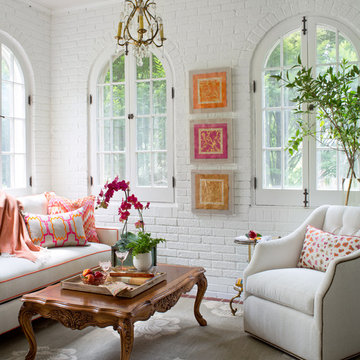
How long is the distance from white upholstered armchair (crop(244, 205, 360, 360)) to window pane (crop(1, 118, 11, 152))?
8.99ft

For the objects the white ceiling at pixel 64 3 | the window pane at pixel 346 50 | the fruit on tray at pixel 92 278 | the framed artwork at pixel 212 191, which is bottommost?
the fruit on tray at pixel 92 278

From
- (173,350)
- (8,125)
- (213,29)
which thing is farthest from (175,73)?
(173,350)

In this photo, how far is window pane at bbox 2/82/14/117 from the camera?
175 inches

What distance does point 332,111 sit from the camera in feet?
11.4

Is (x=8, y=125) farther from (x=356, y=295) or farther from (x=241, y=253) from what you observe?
(x=356, y=295)

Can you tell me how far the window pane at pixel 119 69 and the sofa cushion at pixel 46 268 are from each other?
1.78 meters

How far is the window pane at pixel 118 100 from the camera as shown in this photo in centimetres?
470

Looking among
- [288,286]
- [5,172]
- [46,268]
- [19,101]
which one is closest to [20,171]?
[5,172]

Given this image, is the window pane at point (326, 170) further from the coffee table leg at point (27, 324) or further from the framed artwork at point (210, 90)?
the coffee table leg at point (27, 324)

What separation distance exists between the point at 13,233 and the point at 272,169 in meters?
2.32

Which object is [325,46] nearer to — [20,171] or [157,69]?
[157,69]

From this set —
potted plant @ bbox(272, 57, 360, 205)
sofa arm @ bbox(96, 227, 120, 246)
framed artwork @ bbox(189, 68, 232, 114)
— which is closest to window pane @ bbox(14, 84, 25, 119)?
sofa arm @ bbox(96, 227, 120, 246)

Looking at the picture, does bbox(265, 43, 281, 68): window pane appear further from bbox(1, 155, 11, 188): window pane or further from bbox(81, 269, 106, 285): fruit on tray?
bbox(1, 155, 11, 188): window pane

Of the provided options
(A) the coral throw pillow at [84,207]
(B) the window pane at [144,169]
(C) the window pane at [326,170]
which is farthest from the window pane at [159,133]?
(C) the window pane at [326,170]
